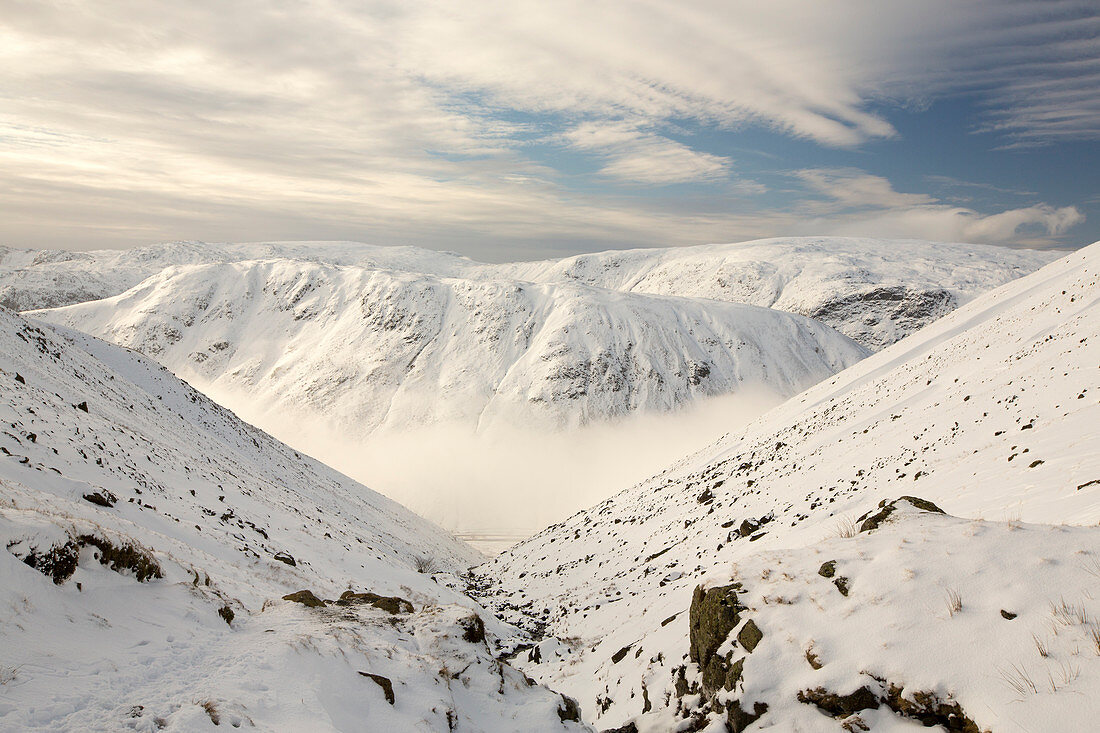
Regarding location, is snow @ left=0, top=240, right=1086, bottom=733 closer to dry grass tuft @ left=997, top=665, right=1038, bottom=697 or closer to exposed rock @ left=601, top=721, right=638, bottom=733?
dry grass tuft @ left=997, top=665, right=1038, bottom=697

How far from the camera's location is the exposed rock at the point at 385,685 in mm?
8227

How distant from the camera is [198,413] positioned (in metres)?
42.8

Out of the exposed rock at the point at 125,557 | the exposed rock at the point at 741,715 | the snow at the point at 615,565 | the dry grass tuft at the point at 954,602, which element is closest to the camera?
the snow at the point at 615,565

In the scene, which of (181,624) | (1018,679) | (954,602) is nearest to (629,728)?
(954,602)

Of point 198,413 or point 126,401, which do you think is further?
point 198,413

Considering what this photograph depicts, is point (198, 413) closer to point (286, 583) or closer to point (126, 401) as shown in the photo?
point (126, 401)

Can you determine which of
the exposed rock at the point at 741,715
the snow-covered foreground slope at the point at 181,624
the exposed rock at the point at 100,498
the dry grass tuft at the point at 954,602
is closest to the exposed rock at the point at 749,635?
the exposed rock at the point at 741,715

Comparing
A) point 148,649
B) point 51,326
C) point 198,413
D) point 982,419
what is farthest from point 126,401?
point 982,419

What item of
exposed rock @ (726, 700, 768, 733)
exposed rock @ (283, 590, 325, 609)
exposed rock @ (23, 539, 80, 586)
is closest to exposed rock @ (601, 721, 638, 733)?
exposed rock @ (726, 700, 768, 733)

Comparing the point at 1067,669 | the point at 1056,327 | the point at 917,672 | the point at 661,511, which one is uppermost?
the point at 1056,327

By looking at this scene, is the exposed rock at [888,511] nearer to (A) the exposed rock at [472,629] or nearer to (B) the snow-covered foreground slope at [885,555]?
(B) the snow-covered foreground slope at [885,555]

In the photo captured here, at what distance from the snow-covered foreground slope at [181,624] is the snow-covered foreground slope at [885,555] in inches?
161

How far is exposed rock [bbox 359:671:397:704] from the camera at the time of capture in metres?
8.23

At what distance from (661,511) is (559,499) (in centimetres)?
7963
